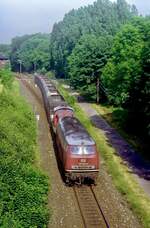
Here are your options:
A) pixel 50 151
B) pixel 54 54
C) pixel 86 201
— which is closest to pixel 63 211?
pixel 86 201

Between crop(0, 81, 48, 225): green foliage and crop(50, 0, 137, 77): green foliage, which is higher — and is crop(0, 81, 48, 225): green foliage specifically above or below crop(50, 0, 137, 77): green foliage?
below

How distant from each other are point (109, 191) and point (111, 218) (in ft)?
14.3

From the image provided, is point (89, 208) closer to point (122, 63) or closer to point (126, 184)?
point (126, 184)

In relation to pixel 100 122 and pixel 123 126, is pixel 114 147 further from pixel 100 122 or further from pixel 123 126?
pixel 100 122

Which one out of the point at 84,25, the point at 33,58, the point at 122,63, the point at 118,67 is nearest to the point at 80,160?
the point at 122,63

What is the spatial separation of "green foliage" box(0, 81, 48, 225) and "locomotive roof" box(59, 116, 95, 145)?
3001 millimetres

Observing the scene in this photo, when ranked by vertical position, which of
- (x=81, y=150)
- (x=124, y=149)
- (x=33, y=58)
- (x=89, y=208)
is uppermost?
(x=33, y=58)

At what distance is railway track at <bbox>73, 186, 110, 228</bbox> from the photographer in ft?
76.6

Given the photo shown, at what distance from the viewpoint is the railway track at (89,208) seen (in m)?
23.4

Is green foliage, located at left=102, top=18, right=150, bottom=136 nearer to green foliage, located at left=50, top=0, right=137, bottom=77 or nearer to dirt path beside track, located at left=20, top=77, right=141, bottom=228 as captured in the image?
dirt path beside track, located at left=20, top=77, right=141, bottom=228

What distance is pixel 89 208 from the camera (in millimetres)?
25391

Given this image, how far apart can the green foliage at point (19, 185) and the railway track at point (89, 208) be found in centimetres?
232

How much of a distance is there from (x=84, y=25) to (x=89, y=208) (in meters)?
129

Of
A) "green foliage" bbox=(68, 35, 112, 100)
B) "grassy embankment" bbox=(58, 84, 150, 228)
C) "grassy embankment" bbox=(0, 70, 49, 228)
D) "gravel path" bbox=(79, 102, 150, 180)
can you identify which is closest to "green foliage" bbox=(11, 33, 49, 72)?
"green foliage" bbox=(68, 35, 112, 100)
